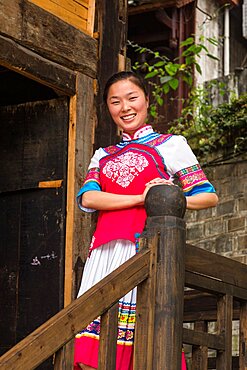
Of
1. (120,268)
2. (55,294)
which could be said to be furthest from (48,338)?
(55,294)

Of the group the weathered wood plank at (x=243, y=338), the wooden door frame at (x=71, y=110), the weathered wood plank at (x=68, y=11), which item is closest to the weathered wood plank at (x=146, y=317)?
the weathered wood plank at (x=243, y=338)

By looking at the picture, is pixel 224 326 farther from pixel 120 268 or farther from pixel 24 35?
pixel 24 35

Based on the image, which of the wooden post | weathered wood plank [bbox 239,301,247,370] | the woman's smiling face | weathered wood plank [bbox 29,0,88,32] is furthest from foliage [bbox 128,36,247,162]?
the wooden post

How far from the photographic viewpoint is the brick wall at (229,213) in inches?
455

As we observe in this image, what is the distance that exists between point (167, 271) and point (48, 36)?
2.17m

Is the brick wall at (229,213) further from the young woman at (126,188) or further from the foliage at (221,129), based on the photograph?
the young woman at (126,188)

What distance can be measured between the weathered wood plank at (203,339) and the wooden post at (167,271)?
0.17 meters

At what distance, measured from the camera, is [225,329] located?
14.4 feet

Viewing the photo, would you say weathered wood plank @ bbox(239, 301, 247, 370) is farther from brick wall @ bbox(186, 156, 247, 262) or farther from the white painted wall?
the white painted wall

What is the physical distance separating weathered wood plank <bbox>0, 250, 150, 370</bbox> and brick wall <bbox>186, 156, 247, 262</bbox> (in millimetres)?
7623

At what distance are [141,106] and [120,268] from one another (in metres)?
0.83

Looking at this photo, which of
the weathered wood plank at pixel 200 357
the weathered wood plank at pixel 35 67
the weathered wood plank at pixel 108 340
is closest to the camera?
the weathered wood plank at pixel 108 340

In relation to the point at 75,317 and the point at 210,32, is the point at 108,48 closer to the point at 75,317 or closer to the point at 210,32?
the point at 75,317

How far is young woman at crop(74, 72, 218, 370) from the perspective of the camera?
4047 millimetres
